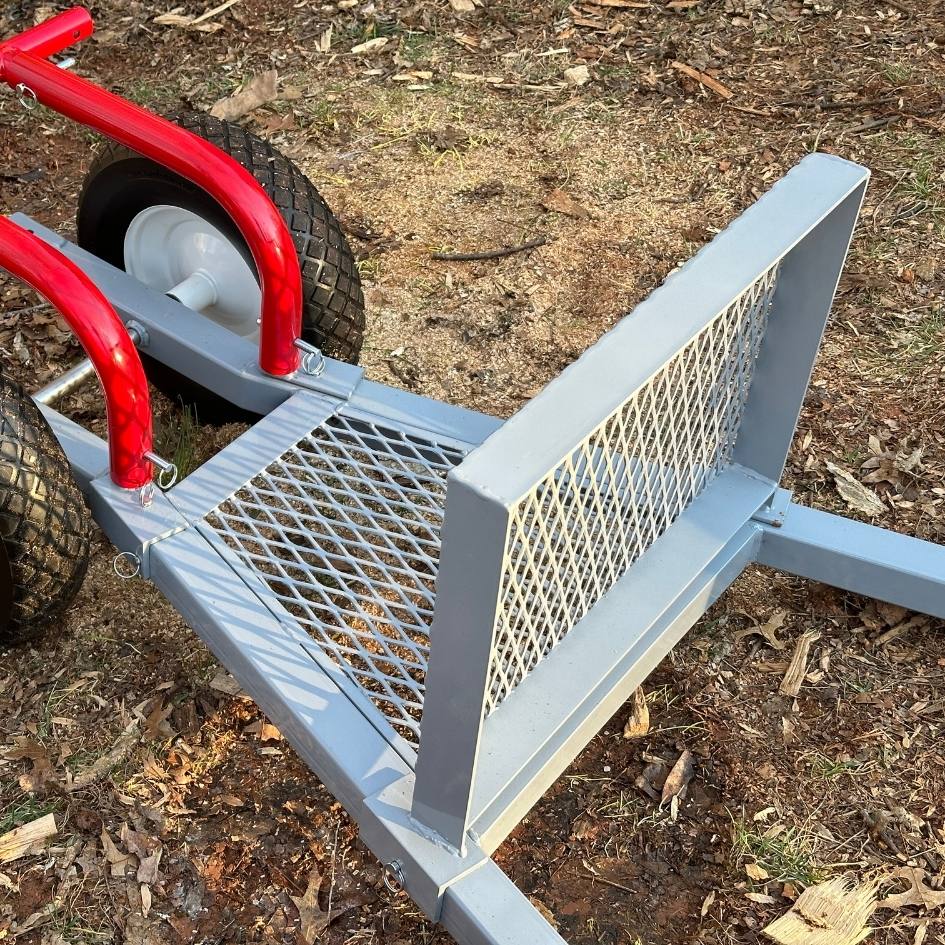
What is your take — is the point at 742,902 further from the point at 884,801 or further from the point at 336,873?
the point at 336,873

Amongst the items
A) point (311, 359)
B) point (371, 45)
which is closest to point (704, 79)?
point (371, 45)

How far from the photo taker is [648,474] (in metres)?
2.36

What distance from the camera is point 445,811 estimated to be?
2.04 metres

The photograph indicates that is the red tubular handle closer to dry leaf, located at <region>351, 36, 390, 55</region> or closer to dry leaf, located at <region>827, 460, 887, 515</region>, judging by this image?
dry leaf, located at <region>351, 36, 390, 55</region>

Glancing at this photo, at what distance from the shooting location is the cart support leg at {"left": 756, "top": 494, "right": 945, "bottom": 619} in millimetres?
2766

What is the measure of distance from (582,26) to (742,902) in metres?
3.92

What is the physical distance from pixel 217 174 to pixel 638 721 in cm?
158

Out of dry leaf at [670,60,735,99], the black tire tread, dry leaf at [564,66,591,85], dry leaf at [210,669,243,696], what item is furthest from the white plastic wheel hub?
dry leaf at [670,60,735,99]

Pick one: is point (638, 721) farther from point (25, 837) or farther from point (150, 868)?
point (25, 837)

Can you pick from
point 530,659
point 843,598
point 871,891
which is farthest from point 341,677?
point 843,598

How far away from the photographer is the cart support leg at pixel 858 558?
277 cm

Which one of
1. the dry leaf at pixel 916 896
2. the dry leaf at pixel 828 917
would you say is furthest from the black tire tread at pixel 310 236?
the dry leaf at pixel 916 896

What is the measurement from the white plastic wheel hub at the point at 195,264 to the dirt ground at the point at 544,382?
37 cm

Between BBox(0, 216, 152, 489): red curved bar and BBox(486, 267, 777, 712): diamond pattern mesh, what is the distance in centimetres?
87
